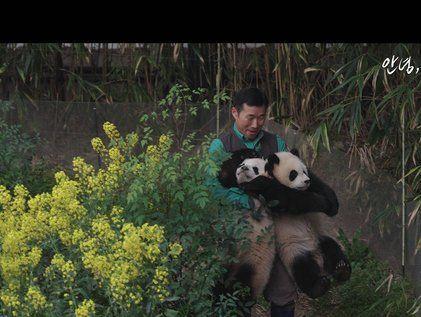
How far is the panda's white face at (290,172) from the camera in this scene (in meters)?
5.41

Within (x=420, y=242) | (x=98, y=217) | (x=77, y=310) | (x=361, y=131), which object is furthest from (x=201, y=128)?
(x=77, y=310)

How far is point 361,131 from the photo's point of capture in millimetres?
6922

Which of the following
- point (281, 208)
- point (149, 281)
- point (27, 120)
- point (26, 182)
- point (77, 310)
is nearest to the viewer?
point (77, 310)

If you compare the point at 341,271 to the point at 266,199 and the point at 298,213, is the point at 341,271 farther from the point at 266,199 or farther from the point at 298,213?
the point at 266,199

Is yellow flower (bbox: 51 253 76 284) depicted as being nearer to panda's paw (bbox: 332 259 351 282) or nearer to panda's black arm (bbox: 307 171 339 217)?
panda's black arm (bbox: 307 171 339 217)

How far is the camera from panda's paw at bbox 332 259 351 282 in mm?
5715

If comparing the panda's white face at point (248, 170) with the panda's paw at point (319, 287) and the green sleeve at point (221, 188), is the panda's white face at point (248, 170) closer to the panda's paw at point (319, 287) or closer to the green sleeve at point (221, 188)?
the green sleeve at point (221, 188)

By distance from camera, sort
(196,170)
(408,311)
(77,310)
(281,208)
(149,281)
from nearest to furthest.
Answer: (77,310) → (149,281) → (196,170) → (281,208) → (408,311)

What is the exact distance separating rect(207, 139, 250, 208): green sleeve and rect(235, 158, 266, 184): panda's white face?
62mm

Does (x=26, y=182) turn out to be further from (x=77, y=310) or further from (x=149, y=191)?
(x=77, y=310)

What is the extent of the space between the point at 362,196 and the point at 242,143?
1658 mm

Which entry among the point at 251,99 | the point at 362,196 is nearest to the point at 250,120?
the point at 251,99

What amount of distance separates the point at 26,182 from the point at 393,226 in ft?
7.56
